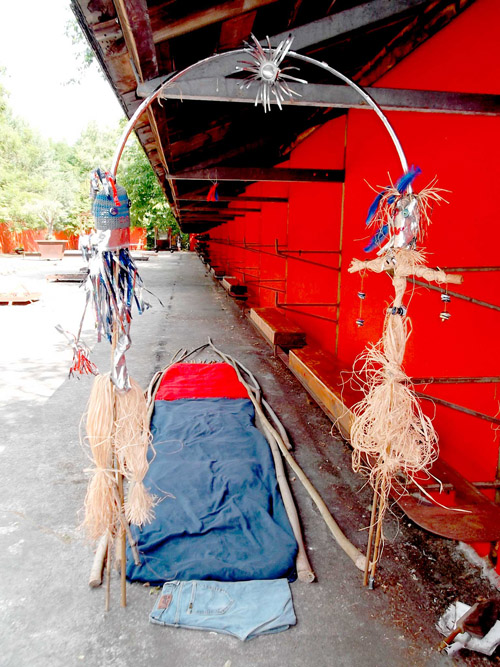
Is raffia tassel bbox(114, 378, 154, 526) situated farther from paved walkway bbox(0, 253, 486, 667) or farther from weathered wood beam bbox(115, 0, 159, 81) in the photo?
weathered wood beam bbox(115, 0, 159, 81)

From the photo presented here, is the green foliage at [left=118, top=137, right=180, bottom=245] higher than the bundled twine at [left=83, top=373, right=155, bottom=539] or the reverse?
higher

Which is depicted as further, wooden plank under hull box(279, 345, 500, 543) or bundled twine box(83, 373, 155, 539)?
wooden plank under hull box(279, 345, 500, 543)

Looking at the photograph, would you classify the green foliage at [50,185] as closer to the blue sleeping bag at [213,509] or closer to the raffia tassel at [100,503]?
the blue sleeping bag at [213,509]

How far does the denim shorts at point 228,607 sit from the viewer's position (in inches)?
86.4

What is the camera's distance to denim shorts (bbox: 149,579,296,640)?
220 centimetres

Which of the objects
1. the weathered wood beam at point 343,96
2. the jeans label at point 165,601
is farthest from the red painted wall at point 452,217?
the jeans label at point 165,601

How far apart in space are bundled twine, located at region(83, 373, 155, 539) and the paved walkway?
17.2 inches

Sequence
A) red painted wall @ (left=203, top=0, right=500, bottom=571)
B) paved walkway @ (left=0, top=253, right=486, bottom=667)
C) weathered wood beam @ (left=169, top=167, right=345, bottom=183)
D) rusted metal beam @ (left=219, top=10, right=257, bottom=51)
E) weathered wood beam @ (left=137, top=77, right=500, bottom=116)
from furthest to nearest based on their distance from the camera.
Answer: weathered wood beam @ (left=169, top=167, right=345, bottom=183) < red painted wall @ (left=203, top=0, right=500, bottom=571) < rusted metal beam @ (left=219, top=10, right=257, bottom=51) < weathered wood beam @ (left=137, top=77, right=500, bottom=116) < paved walkway @ (left=0, top=253, right=486, bottom=667)

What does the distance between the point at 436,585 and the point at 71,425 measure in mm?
3447

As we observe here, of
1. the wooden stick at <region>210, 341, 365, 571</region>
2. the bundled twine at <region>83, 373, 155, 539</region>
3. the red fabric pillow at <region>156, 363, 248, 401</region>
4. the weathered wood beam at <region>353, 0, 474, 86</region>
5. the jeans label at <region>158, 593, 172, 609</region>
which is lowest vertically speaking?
the jeans label at <region>158, 593, 172, 609</region>

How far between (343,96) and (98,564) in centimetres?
293

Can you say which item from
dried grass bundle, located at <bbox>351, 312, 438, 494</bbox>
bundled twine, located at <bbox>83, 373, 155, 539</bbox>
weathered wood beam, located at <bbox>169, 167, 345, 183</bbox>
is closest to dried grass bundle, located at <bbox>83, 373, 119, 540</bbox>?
bundled twine, located at <bbox>83, 373, 155, 539</bbox>

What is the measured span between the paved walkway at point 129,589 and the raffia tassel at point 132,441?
0.50 meters

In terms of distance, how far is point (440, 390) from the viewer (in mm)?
3465
